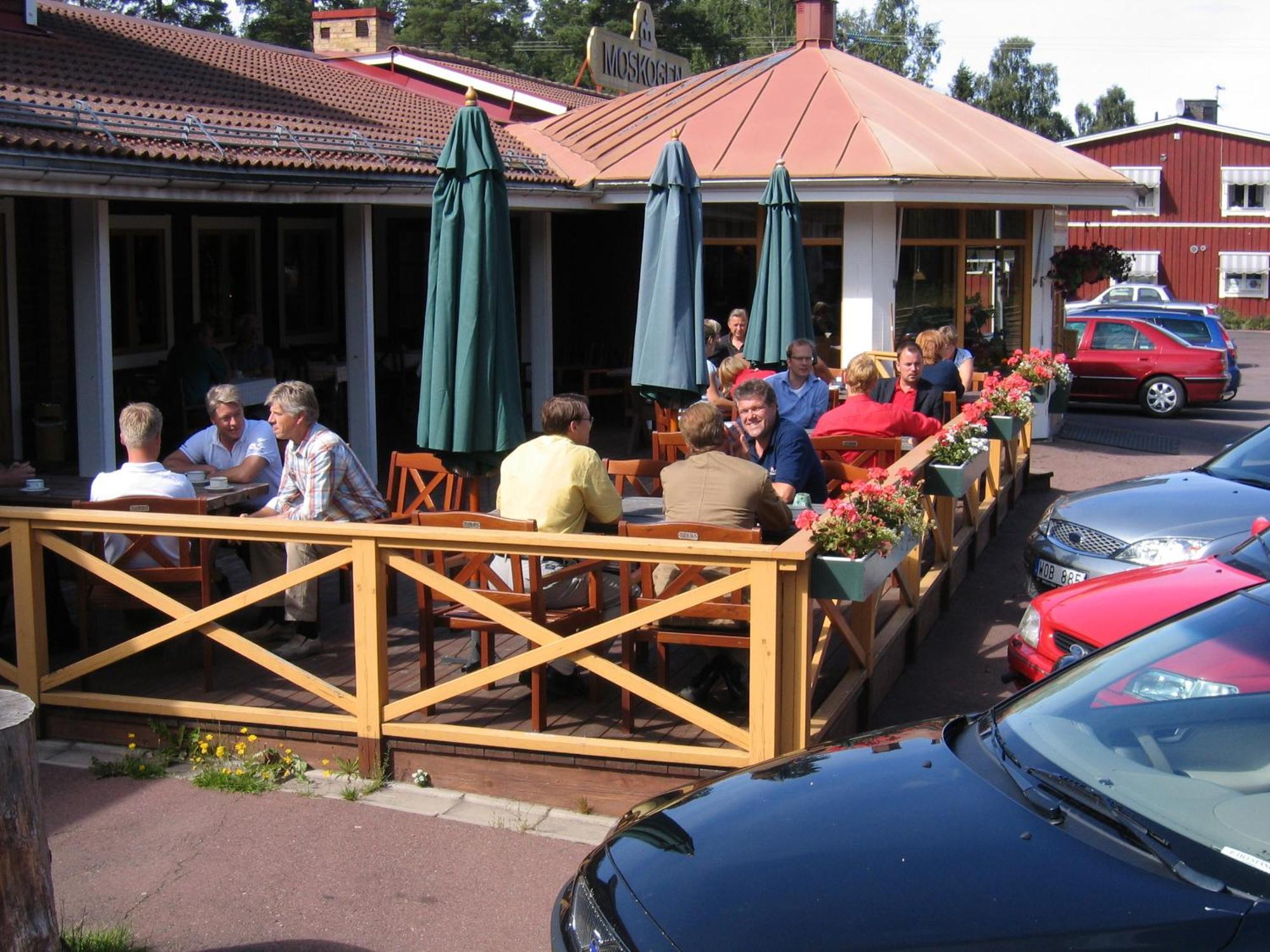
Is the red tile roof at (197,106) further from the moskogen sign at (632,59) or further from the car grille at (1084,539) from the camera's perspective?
the car grille at (1084,539)

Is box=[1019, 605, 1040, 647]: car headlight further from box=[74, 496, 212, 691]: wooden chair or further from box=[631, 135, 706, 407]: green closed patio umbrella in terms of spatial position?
box=[74, 496, 212, 691]: wooden chair

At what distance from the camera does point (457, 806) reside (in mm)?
5586

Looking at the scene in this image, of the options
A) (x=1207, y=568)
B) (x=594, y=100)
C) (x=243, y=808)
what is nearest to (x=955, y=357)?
(x=1207, y=568)

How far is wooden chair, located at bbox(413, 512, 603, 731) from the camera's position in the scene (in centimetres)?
577

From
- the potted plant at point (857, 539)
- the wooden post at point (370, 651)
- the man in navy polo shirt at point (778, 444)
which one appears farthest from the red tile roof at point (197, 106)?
the potted plant at point (857, 539)

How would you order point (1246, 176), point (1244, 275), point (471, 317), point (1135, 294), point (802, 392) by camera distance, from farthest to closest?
point (1244, 275) < point (1246, 176) < point (1135, 294) < point (802, 392) < point (471, 317)

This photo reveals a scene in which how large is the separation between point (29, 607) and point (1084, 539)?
590cm

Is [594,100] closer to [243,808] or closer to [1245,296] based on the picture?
[243,808]

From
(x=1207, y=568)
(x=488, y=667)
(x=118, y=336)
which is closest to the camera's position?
(x=488, y=667)

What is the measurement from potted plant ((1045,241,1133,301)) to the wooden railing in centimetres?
1218

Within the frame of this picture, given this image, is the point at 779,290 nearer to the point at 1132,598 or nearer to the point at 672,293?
the point at 672,293

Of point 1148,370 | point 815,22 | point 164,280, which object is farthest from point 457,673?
point 1148,370

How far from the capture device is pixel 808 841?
Result: 3.39m

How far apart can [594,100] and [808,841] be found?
22594 mm
